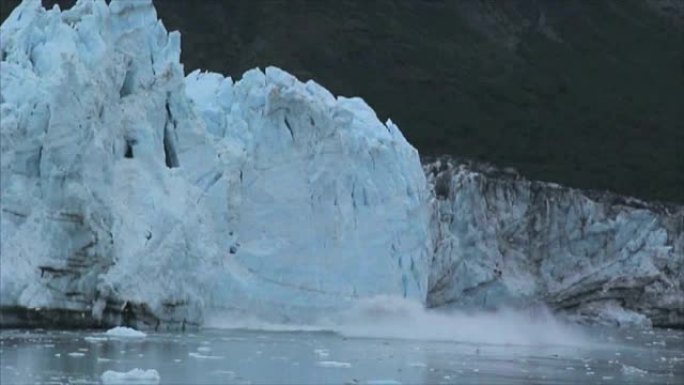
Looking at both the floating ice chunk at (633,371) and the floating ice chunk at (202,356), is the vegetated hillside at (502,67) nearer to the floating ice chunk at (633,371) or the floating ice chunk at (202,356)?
the floating ice chunk at (633,371)

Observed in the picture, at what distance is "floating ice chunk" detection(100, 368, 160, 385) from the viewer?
12.8m

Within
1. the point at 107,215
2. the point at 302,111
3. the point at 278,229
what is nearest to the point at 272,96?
the point at 302,111

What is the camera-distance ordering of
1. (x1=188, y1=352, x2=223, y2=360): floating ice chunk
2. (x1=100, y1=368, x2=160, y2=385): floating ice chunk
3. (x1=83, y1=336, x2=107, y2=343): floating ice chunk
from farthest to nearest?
(x1=83, y1=336, x2=107, y2=343): floating ice chunk
(x1=188, y1=352, x2=223, y2=360): floating ice chunk
(x1=100, y1=368, x2=160, y2=385): floating ice chunk

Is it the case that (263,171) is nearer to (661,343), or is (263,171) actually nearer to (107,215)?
(107,215)

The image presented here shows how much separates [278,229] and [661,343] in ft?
22.8

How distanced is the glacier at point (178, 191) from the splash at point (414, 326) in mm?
153

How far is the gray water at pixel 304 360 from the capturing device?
543 inches

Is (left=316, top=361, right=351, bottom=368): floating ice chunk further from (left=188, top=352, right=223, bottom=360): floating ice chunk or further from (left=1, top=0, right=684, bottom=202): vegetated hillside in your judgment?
(left=1, top=0, right=684, bottom=202): vegetated hillside

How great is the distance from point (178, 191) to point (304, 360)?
12.4 feet

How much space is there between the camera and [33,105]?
17500 millimetres

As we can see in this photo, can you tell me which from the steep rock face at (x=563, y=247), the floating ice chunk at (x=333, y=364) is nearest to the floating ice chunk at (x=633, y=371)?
the floating ice chunk at (x=333, y=364)

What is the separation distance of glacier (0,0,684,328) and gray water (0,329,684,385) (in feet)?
1.94

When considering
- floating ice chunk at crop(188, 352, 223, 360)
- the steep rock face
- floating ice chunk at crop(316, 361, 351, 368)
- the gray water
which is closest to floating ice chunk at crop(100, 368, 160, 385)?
the gray water

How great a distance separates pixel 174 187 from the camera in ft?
61.1
